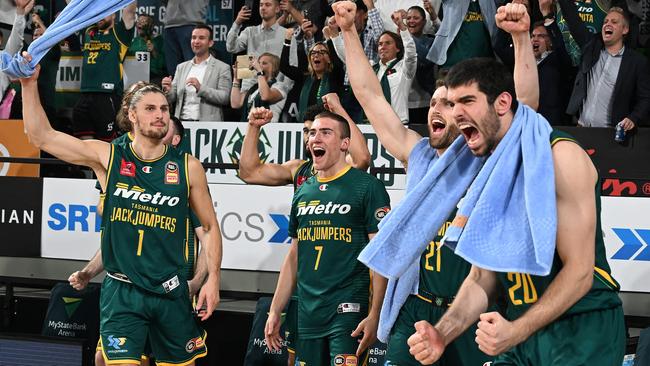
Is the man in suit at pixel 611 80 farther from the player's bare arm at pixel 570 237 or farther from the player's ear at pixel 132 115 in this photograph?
the player's bare arm at pixel 570 237

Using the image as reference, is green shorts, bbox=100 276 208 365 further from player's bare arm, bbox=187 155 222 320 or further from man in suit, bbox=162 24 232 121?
man in suit, bbox=162 24 232 121

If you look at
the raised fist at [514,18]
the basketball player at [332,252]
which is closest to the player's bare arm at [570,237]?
the raised fist at [514,18]

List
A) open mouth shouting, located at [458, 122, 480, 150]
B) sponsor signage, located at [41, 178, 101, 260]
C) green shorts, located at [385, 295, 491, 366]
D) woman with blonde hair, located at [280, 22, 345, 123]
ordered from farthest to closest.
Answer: woman with blonde hair, located at [280, 22, 345, 123]
sponsor signage, located at [41, 178, 101, 260]
green shorts, located at [385, 295, 491, 366]
open mouth shouting, located at [458, 122, 480, 150]

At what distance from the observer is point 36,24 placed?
13430 millimetres

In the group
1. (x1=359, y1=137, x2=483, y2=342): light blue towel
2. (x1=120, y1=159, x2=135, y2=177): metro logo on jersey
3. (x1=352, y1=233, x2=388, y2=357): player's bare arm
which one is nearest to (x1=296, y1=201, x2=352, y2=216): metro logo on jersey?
(x1=352, y1=233, x2=388, y2=357): player's bare arm

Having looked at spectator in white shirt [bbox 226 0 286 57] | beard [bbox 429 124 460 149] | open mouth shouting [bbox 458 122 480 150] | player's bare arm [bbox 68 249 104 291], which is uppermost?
spectator in white shirt [bbox 226 0 286 57]

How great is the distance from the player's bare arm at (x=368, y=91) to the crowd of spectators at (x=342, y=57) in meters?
3.41

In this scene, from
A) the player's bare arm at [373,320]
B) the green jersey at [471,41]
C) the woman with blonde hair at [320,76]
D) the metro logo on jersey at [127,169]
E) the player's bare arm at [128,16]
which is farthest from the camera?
the player's bare arm at [128,16]

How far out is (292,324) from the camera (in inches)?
308

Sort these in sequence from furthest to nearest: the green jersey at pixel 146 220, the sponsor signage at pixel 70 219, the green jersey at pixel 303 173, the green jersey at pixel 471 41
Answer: the green jersey at pixel 471 41 → the sponsor signage at pixel 70 219 → the green jersey at pixel 303 173 → the green jersey at pixel 146 220

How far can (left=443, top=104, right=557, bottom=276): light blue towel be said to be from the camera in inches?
154

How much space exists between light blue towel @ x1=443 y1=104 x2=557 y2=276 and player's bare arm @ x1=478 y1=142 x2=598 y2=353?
0.26ft

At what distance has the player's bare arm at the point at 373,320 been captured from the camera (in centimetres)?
694

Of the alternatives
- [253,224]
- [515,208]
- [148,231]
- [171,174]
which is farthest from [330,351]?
[515,208]
